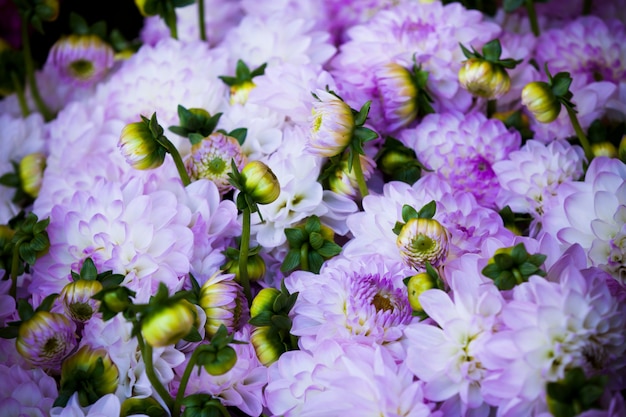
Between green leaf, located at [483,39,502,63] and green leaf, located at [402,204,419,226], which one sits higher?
green leaf, located at [483,39,502,63]

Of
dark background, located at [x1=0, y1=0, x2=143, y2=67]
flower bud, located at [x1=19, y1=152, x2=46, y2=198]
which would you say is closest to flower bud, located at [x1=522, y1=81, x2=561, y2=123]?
flower bud, located at [x1=19, y1=152, x2=46, y2=198]

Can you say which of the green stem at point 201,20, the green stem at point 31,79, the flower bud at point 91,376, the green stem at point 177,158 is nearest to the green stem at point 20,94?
the green stem at point 31,79

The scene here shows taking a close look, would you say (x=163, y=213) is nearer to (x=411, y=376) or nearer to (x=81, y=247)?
(x=81, y=247)

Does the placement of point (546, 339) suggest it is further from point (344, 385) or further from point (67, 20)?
point (67, 20)

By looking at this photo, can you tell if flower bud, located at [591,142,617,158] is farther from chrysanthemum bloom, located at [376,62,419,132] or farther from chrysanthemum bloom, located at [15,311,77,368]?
chrysanthemum bloom, located at [15,311,77,368]

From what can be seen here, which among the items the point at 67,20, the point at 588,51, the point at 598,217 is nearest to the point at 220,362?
the point at 598,217
